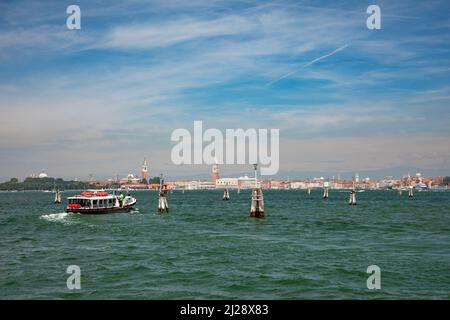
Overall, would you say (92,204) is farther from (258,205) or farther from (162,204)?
(258,205)

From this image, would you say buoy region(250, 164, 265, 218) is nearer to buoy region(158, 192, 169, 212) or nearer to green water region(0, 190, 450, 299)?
green water region(0, 190, 450, 299)

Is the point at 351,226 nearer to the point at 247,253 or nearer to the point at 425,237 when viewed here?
the point at 425,237

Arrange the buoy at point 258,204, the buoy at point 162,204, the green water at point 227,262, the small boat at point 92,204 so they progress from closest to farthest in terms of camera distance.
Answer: the green water at point 227,262 → the buoy at point 258,204 → the small boat at point 92,204 → the buoy at point 162,204

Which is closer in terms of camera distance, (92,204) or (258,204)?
(258,204)

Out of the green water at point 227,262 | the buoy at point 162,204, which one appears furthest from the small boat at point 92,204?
the green water at point 227,262

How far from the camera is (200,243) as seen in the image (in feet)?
119

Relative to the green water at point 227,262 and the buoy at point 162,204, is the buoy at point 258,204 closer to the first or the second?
the green water at point 227,262

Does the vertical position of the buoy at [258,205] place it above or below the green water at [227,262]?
above

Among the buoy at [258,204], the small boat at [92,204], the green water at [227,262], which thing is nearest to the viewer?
the green water at [227,262]

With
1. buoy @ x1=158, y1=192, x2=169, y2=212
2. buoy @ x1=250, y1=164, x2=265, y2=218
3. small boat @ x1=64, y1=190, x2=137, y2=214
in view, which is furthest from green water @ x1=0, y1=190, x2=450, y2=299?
buoy @ x1=158, y1=192, x2=169, y2=212

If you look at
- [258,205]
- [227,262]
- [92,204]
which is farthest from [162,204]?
[227,262]

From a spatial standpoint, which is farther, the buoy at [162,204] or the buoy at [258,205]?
the buoy at [162,204]

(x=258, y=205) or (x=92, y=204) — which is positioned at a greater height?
(x=258, y=205)

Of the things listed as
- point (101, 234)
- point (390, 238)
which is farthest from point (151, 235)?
point (390, 238)
